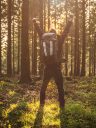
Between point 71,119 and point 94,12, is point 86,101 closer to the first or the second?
point 71,119

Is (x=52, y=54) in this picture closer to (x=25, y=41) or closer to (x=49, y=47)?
(x=49, y=47)

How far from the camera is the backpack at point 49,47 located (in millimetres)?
10484

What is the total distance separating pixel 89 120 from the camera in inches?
352

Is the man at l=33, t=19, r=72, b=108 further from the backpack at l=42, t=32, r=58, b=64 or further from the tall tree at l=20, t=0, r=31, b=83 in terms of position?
the tall tree at l=20, t=0, r=31, b=83

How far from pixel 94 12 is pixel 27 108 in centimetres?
3661

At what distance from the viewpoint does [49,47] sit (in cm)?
1048

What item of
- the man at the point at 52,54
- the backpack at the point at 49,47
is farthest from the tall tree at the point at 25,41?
the backpack at the point at 49,47

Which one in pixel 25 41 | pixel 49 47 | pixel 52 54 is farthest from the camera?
pixel 25 41

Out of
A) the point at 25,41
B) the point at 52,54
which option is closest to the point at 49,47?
the point at 52,54

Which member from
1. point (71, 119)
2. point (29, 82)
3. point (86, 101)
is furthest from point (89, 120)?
point (29, 82)

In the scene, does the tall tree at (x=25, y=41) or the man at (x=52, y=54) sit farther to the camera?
the tall tree at (x=25, y=41)

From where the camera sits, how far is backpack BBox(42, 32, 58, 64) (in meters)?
10.5

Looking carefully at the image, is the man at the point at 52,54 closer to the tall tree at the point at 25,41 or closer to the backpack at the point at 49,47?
the backpack at the point at 49,47

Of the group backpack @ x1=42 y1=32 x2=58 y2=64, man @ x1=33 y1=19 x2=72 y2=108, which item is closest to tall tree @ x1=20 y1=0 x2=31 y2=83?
man @ x1=33 y1=19 x2=72 y2=108
